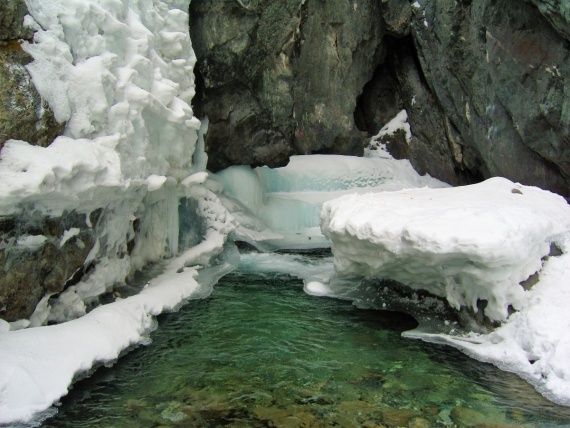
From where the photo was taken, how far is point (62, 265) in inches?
229

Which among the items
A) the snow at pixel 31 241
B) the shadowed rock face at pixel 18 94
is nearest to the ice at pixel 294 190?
the snow at pixel 31 241

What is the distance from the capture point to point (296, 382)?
508cm

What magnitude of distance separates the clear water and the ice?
16.4 ft

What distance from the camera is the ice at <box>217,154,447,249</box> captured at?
12.0m

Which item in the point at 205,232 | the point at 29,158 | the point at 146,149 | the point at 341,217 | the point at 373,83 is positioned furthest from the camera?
the point at 373,83

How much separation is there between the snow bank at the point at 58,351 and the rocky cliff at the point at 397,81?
20.8 feet

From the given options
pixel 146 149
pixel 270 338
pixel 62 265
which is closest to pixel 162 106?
pixel 146 149

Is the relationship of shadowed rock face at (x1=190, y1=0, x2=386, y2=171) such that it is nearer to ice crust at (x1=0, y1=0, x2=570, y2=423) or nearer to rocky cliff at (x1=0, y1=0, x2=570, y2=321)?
rocky cliff at (x1=0, y1=0, x2=570, y2=321)

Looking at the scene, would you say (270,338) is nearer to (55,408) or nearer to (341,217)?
(341,217)

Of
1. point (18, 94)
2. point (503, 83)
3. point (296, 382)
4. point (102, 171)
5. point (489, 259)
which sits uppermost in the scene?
point (503, 83)

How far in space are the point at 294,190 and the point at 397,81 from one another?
15.9 ft

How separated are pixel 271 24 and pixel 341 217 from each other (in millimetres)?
6378

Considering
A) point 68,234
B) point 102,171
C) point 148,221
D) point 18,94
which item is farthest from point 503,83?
point 18,94

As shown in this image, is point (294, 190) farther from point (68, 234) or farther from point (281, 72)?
point (68, 234)
